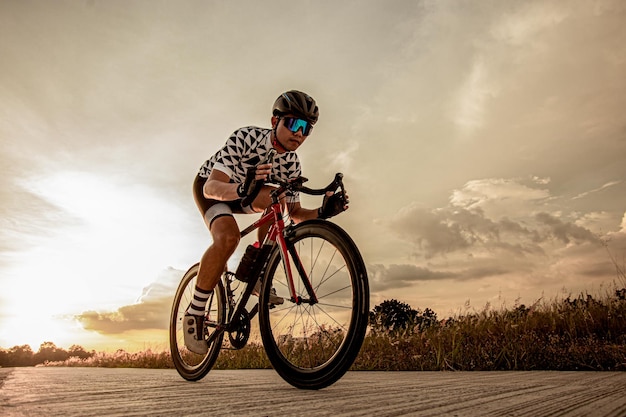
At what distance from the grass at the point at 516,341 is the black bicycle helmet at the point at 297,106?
11.1ft

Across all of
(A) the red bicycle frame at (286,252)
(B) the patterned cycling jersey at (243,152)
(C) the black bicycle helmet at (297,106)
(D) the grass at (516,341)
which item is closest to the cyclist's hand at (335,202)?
(A) the red bicycle frame at (286,252)

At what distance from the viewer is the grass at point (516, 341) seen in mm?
5138

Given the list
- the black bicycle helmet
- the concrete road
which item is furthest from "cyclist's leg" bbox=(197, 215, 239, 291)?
the concrete road

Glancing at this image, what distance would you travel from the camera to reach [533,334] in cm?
564

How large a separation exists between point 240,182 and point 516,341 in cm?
388

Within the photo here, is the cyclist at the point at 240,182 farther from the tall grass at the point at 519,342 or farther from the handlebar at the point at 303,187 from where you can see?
the tall grass at the point at 519,342

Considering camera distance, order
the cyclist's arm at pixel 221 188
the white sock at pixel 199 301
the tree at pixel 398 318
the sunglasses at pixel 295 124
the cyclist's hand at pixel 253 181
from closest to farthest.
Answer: the cyclist's hand at pixel 253 181, the cyclist's arm at pixel 221 188, the sunglasses at pixel 295 124, the white sock at pixel 199 301, the tree at pixel 398 318

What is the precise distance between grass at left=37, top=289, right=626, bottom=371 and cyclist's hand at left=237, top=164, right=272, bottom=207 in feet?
11.7

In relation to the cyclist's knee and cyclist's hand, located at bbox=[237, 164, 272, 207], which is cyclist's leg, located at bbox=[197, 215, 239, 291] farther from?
cyclist's hand, located at bbox=[237, 164, 272, 207]

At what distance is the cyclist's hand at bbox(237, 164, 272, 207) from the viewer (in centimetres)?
302

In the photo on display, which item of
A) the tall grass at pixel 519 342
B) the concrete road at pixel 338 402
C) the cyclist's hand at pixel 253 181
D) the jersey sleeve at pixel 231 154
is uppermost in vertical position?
the jersey sleeve at pixel 231 154

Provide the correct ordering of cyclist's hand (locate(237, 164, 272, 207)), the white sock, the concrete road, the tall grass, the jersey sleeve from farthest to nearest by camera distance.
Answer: the tall grass, the white sock, the jersey sleeve, cyclist's hand (locate(237, 164, 272, 207)), the concrete road

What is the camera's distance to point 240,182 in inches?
159

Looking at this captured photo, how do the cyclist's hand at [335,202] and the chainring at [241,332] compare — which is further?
the chainring at [241,332]
